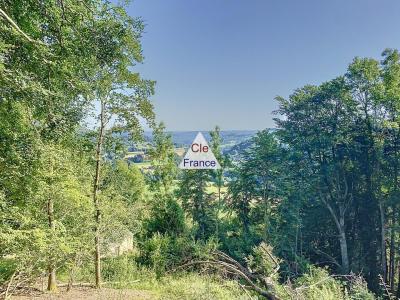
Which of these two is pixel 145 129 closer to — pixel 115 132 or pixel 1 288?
pixel 115 132

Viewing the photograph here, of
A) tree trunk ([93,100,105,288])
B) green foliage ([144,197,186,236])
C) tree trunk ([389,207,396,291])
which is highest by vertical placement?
tree trunk ([93,100,105,288])

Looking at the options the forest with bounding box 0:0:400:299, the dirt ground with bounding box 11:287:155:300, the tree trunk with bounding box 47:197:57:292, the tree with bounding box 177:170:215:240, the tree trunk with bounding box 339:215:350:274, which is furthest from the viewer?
the tree with bounding box 177:170:215:240

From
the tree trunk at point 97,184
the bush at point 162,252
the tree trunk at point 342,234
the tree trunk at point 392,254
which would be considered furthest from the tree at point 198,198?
the tree trunk at point 97,184

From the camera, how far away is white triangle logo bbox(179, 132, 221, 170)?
8.42 metres

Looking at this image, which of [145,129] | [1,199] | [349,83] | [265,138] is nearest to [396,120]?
[349,83]

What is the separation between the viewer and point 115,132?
33.6ft

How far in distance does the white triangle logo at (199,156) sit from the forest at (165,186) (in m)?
2.32

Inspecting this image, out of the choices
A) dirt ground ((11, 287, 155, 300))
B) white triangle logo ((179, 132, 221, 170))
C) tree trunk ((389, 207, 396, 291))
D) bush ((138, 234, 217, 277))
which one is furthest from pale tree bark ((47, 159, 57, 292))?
tree trunk ((389, 207, 396, 291))

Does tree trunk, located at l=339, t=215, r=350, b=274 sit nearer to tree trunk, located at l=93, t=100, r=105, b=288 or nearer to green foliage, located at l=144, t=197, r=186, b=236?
green foliage, located at l=144, t=197, r=186, b=236

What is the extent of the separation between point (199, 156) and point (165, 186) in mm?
14301

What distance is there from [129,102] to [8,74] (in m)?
4.96

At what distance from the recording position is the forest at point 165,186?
20.4 feet

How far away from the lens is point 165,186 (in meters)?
22.8

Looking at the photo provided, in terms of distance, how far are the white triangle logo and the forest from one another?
2324mm
